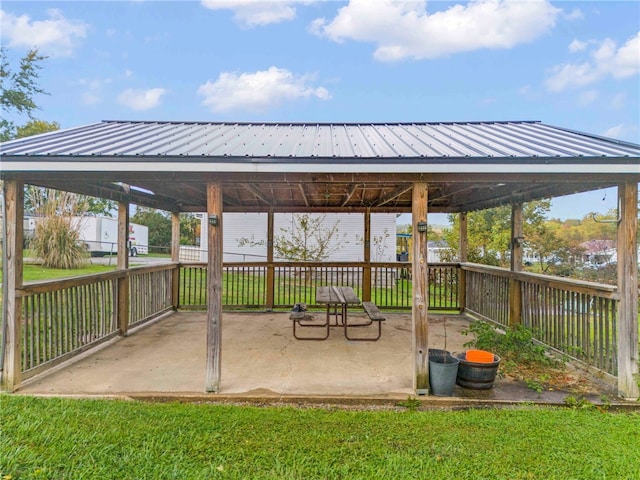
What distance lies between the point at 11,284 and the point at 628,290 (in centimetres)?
576

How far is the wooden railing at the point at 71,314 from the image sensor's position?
141 inches

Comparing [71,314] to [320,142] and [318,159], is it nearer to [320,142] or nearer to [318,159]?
[318,159]

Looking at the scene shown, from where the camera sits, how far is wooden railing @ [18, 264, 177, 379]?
3.58m

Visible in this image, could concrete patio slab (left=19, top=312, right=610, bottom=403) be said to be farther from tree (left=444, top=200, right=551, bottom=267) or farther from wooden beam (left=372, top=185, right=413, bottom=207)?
tree (left=444, top=200, right=551, bottom=267)

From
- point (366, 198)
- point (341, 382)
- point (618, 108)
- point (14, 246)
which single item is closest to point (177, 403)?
point (341, 382)

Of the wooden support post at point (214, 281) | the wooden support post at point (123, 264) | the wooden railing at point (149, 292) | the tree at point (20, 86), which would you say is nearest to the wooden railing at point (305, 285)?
the wooden railing at point (149, 292)

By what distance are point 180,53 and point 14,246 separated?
1170 centimetres

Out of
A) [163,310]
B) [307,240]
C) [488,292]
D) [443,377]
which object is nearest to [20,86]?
[307,240]

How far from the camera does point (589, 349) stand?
390cm

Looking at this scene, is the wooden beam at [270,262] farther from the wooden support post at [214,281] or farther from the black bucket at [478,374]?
the black bucket at [478,374]

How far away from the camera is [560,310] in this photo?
442cm

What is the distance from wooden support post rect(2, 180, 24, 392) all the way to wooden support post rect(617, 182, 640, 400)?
5655 millimetres

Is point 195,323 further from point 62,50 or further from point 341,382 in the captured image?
point 62,50

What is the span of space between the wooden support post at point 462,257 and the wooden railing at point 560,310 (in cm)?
68
